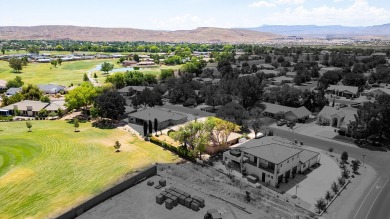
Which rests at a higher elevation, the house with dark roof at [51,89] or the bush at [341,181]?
the house with dark roof at [51,89]

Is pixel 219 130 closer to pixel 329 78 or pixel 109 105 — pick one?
pixel 109 105

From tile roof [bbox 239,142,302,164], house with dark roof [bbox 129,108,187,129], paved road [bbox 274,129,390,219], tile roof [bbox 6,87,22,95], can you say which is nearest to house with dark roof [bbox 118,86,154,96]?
house with dark roof [bbox 129,108,187,129]

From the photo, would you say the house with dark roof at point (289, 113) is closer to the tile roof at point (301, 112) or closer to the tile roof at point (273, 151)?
the tile roof at point (301, 112)

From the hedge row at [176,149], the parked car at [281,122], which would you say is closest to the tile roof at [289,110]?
the parked car at [281,122]

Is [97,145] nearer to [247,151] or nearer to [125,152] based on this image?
[125,152]

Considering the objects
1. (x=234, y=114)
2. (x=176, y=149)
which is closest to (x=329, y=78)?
(x=234, y=114)

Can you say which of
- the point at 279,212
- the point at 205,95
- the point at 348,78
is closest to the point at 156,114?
the point at 205,95
